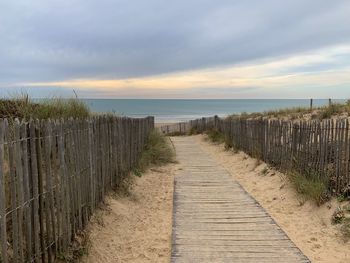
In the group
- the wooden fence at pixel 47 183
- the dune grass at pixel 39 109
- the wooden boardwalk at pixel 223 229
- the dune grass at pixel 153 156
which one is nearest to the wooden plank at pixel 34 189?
the wooden fence at pixel 47 183

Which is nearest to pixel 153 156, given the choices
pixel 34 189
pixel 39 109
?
pixel 39 109

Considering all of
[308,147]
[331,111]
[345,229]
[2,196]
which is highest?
[331,111]

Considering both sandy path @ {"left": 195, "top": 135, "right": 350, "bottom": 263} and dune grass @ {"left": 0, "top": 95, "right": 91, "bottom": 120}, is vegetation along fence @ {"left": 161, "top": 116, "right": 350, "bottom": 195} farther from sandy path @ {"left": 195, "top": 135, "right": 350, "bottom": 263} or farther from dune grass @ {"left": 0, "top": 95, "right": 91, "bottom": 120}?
dune grass @ {"left": 0, "top": 95, "right": 91, "bottom": 120}

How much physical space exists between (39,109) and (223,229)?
438 centimetres

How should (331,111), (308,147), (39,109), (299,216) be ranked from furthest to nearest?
(331,111)
(308,147)
(39,109)
(299,216)

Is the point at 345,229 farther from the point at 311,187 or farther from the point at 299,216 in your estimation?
the point at 311,187

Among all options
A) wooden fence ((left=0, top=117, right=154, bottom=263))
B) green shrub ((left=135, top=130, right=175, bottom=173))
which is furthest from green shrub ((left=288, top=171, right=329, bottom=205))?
green shrub ((left=135, top=130, right=175, bottom=173))

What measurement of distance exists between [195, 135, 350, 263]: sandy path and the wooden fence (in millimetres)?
3190

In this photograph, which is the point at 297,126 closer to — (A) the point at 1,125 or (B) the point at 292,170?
(B) the point at 292,170

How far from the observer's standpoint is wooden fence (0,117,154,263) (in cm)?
374

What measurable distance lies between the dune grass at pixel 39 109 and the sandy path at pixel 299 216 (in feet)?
14.7

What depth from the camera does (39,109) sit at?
8602 millimetres

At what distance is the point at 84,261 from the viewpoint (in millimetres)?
5375

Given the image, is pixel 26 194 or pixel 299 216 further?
pixel 299 216
